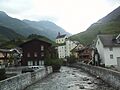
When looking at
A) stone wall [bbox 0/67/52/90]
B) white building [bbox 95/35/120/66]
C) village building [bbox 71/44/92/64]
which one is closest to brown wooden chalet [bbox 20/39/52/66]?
village building [bbox 71/44/92/64]

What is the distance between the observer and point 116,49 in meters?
71.6

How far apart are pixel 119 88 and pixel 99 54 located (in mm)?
47966

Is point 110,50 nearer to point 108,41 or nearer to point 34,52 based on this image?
point 108,41

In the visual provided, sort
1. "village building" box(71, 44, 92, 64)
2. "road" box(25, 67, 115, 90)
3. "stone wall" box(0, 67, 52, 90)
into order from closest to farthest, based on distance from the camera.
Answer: "stone wall" box(0, 67, 52, 90)
"road" box(25, 67, 115, 90)
"village building" box(71, 44, 92, 64)

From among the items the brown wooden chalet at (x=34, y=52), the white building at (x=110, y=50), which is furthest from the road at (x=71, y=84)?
the brown wooden chalet at (x=34, y=52)

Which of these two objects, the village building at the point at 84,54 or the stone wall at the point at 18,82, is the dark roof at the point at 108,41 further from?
the village building at the point at 84,54

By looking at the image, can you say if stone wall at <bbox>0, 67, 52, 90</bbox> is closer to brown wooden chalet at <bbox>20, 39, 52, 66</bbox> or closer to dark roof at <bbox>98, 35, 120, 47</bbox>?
dark roof at <bbox>98, 35, 120, 47</bbox>

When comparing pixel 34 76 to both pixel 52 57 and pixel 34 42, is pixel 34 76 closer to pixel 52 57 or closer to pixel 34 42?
pixel 52 57

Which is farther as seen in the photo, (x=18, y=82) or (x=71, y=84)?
(x=71, y=84)

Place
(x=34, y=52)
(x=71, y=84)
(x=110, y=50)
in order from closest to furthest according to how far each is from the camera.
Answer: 1. (x=71, y=84)
2. (x=110, y=50)
3. (x=34, y=52)

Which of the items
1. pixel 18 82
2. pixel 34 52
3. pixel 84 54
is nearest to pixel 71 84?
pixel 18 82

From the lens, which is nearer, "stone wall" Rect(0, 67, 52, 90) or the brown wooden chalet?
"stone wall" Rect(0, 67, 52, 90)

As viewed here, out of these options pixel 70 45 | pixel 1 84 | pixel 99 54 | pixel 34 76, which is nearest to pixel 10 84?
pixel 1 84

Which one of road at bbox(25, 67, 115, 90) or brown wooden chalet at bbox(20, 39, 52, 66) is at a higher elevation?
brown wooden chalet at bbox(20, 39, 52, 66)
